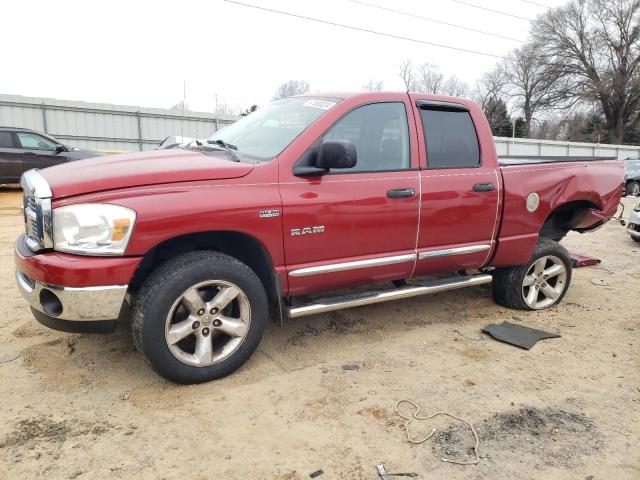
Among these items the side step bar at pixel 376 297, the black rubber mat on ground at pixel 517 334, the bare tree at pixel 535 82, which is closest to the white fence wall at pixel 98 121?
the side step bar at pixel 376 297

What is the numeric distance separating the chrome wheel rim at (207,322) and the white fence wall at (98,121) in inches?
652

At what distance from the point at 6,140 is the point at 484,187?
1252 centimetres

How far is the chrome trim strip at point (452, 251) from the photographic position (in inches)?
154

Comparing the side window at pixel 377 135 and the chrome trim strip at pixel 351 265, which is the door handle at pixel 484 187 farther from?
the chrome trim strip at pixel 351 265

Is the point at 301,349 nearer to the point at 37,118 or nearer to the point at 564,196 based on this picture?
the point at 564,196

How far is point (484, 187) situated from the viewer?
409cm

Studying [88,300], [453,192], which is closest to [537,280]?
[453,192]

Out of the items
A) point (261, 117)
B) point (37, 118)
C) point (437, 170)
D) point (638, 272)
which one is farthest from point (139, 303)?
point (37, 118)

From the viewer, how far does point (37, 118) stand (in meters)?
17.0

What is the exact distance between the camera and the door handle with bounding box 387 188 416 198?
11.9 ft

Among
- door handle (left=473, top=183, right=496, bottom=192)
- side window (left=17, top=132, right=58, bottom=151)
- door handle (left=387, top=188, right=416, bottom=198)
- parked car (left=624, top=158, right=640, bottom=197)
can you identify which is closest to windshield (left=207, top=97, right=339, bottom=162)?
door handle (left=387, top=188, right=416, bottom=198)

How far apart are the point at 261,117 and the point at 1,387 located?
8.85 feet

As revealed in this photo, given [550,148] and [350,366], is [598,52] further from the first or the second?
[350,366]

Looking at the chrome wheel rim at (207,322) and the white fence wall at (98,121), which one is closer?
the chrome wheel rim at (207,322)
